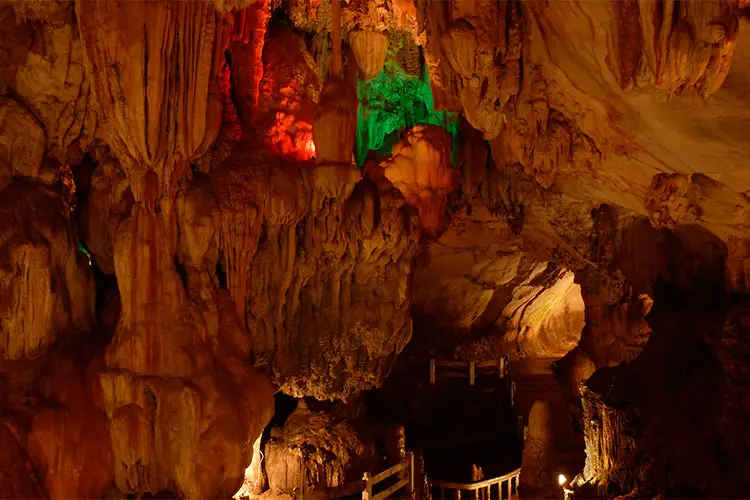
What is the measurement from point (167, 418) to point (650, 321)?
19.5 feet

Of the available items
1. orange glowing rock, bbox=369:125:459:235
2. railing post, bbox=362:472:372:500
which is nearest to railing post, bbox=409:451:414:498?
railing post, bbox=362:472:372:500

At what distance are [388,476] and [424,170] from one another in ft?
13.5

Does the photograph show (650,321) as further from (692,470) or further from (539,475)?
(539,475)

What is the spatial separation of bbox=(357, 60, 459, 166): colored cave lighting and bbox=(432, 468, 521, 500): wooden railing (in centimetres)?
511

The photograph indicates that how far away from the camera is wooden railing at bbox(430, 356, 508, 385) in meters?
13.3

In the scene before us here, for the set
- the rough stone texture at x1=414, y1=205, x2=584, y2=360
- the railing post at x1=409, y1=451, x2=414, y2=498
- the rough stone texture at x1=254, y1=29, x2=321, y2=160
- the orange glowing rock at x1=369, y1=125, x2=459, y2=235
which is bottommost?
the railing post at x1=409, y1=451, x2=414, y2=498

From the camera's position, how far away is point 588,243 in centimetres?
950

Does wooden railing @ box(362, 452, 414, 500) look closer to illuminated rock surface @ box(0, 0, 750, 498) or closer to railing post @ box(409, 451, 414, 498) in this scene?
railing post @ box(409, 451, 414, 498)

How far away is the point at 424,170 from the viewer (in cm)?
909

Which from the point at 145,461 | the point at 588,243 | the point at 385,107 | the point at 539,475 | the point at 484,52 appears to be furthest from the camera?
the point at 539,475

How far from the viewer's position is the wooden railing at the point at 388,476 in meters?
8.42

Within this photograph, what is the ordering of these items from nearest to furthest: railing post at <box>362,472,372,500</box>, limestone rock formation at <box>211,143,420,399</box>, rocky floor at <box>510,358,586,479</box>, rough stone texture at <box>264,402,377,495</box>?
1. limestone rock formation at <box>211,143,420,399</box>
2. railing post at <box>362,472,372,500</box>
3. rough stone texture at <box>264,402,377,495</box>
4. rocky floor at <box>510,358,586,479</box>

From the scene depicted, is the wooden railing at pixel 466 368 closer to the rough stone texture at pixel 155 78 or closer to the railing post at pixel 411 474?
the railing post at pixel 411 474

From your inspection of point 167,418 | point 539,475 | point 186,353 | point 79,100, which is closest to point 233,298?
point 186,353
